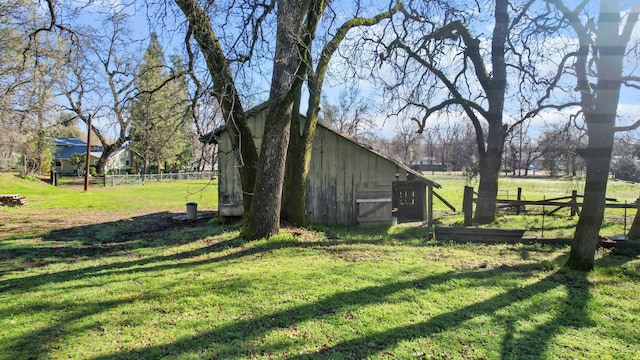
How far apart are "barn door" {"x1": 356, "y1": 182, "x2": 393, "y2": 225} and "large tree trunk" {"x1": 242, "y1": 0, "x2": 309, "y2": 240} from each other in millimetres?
5335

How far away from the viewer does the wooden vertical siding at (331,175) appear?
14.0 m

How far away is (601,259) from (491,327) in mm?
5676

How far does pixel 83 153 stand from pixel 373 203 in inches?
2298

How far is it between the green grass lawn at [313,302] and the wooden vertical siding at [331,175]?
174 inches

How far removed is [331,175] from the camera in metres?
14.1

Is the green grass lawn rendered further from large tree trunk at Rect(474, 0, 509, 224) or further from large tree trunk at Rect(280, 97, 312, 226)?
large tree trunk at Rect(474, 0, 509, 224)

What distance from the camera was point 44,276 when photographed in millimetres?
6941

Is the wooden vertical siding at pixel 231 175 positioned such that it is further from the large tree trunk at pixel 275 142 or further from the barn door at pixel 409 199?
the barn door at pixel 409 199

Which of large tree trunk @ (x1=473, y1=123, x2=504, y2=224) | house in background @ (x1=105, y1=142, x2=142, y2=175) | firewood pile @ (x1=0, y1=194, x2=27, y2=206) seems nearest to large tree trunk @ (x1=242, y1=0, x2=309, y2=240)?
large tree trunk @ (x1=473, y1=123, x2=504, y2=224)

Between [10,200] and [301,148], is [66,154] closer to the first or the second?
[10,200]

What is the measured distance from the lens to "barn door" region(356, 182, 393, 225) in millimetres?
14016

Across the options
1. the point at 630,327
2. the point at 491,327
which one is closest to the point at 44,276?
the point at 491,327

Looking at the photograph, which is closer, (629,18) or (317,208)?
(629,18)

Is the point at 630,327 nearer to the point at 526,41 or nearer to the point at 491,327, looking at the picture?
the point at 491,327
